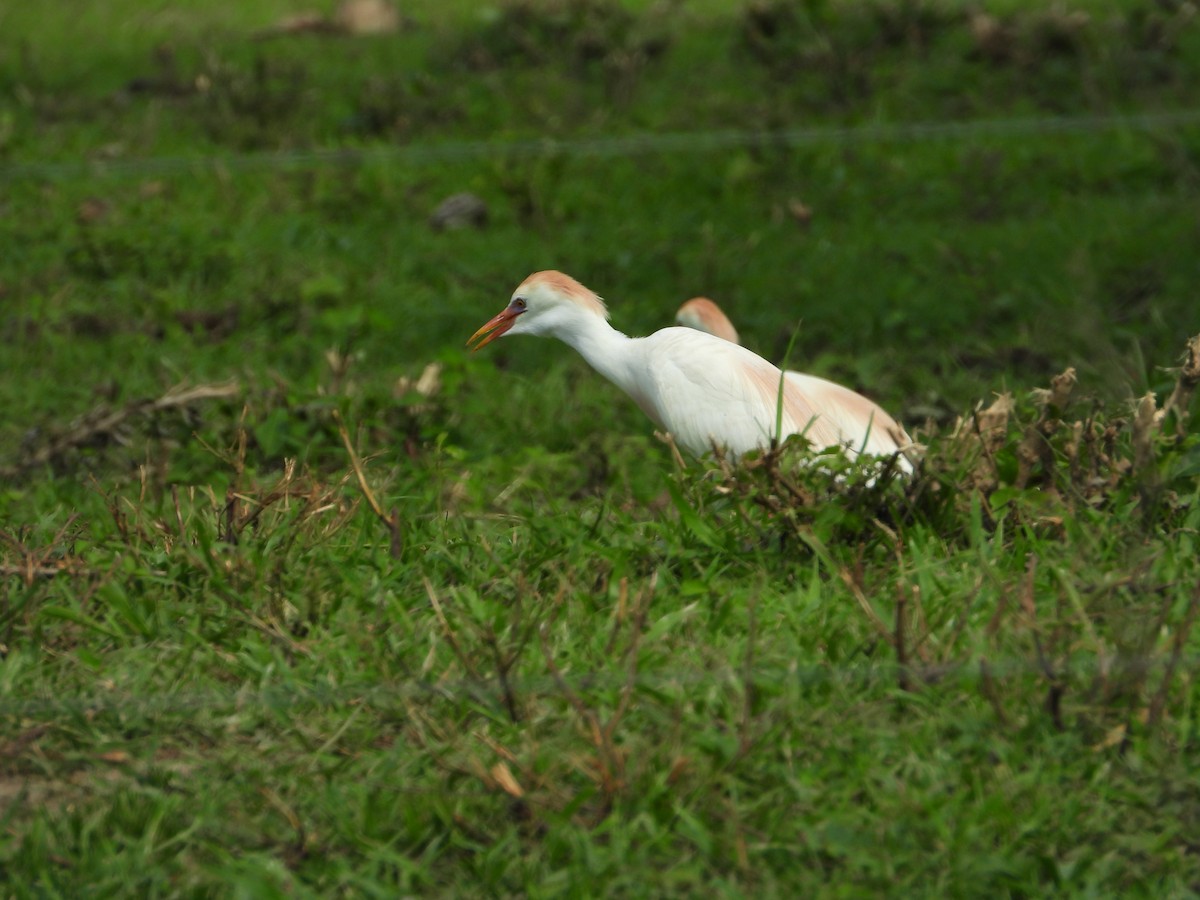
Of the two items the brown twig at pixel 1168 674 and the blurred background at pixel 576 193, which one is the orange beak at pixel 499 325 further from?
the brown twig at pixel 1168 674

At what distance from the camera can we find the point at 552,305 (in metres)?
4.20

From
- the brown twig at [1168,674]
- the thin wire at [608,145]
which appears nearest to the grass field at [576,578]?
the brown twig at [1168,674]

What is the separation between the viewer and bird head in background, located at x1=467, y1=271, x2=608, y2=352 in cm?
416

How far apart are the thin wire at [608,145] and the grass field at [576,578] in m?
0.31

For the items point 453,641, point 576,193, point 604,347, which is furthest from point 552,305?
point 576,193

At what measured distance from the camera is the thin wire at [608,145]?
6.64m

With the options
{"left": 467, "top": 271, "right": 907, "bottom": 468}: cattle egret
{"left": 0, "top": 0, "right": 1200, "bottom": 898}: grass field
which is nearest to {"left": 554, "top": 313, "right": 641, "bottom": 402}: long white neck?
{"left": 467, "top": 271, "right": 907, "bottom": 468}: cattle egret

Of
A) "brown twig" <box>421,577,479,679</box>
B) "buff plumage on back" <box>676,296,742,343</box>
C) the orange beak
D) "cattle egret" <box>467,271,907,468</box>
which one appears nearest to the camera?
"brown twig" <box>421,577,479,679</box>

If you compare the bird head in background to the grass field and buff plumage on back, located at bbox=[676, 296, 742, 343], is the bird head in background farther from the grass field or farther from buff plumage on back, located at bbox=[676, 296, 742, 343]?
buff plumage on back, located at bbox=[676, 296, 742, 343]

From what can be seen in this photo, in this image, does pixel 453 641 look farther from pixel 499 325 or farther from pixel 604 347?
pixel 499 325

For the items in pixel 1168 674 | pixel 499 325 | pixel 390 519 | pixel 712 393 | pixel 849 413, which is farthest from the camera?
pixel 499 325

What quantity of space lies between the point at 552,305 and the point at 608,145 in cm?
294

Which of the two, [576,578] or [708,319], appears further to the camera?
[708,319]

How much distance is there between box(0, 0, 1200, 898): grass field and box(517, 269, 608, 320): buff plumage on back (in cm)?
51
